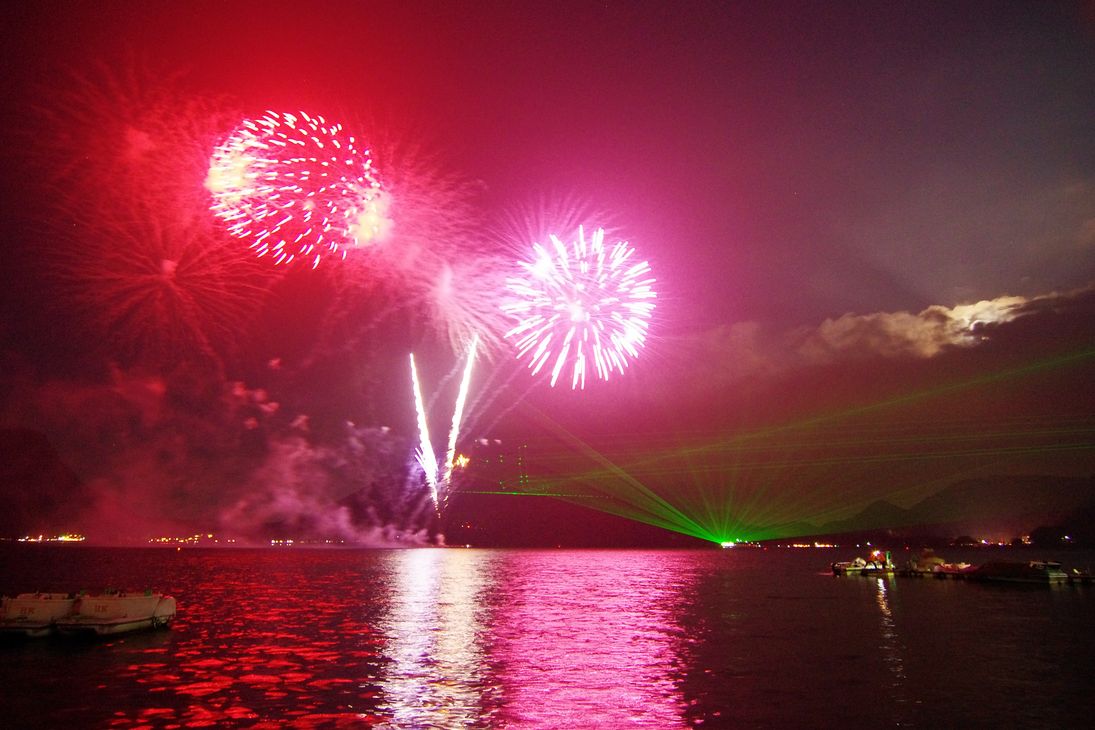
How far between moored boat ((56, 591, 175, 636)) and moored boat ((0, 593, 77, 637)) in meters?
0.58

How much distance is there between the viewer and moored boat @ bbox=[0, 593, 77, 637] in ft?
116

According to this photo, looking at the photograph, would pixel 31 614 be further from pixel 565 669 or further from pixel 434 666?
pixel 565 669

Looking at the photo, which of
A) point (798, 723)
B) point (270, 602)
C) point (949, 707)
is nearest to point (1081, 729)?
point (949, 707)

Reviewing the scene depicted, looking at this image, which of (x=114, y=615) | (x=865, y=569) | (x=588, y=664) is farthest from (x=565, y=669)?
(x=865, y=569)

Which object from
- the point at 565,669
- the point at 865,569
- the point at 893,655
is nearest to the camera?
the point at 565,669

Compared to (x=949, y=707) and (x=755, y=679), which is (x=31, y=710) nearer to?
(x=755, y=679)

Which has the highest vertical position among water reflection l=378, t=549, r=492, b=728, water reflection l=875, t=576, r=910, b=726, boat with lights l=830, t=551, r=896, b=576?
boat with lights l=830, t=551, r=896, b=576

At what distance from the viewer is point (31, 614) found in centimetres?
3569

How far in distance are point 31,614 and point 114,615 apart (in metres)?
3.64

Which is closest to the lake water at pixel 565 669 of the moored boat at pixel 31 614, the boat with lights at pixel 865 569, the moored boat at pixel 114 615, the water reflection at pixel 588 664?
the water reflection at pixel 588 664

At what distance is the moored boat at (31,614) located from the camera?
3522cm

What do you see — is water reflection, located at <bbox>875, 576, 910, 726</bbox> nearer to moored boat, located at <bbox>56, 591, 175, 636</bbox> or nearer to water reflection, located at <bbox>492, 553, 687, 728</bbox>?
water reflection, located at <bbox>492, 553, 687, 728</bbox>

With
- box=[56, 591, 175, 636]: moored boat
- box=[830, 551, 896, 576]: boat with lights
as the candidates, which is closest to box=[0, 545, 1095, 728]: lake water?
box=[56, 591, 175, 636]: moored boat

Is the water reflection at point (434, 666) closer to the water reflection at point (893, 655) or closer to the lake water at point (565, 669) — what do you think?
the lake water at point (565, 669)
